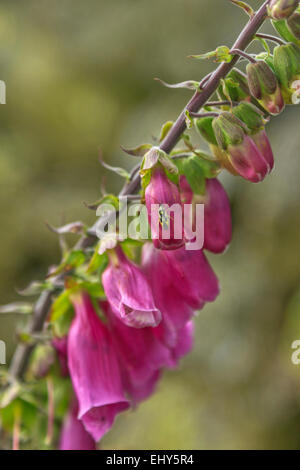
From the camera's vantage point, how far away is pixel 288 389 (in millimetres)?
1210

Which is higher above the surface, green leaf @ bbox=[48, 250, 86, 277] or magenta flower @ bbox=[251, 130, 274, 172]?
magenta flower @ bbox=[251, 130, 274, 172]

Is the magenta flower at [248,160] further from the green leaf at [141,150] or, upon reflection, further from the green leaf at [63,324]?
the green leaf at [63,324]

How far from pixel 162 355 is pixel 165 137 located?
198 millimetres

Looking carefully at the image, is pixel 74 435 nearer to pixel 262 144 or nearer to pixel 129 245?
pixel 129 245

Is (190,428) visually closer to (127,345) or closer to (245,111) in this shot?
(127,345)

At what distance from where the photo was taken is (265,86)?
0.40 metres

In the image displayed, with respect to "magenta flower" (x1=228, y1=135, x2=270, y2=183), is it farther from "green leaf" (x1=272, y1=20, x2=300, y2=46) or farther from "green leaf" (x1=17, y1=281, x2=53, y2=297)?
"green leaf" (x1=17, y1=281, x2=53, y2=297)

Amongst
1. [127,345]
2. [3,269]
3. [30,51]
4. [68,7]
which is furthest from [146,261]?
[68,7]

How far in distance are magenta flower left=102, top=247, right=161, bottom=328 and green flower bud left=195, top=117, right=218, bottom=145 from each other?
0.12m

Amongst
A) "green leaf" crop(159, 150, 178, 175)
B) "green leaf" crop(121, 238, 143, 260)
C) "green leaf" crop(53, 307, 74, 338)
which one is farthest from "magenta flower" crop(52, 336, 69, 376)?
"green leaf" crop(159, 150, 178, 175)

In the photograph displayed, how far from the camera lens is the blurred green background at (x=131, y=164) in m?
1.27

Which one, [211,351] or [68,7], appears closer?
[211,351]

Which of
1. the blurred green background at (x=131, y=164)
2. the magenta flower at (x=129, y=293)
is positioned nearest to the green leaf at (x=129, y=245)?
the magenta flower at (x=129, y=293)

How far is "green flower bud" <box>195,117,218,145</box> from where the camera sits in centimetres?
45
